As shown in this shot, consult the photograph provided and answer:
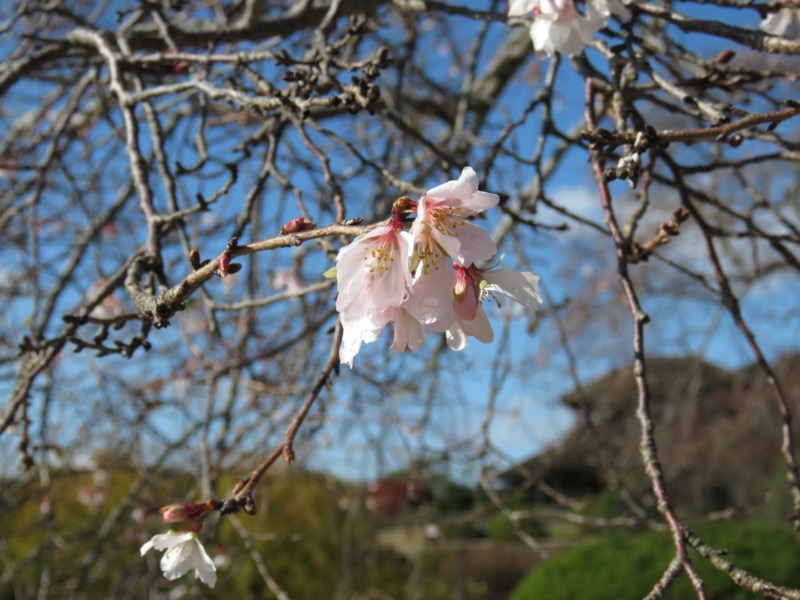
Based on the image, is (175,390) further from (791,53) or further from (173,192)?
(791,53)

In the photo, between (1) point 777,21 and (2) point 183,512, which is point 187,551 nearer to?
(2) point 183,512

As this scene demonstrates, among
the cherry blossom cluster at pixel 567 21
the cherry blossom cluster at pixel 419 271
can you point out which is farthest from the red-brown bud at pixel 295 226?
the cherry blossom cluster at pixel 567 21

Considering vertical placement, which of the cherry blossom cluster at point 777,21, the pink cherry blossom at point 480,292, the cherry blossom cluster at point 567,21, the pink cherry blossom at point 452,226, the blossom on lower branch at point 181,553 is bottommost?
the blossom on lower branch at point 181,553

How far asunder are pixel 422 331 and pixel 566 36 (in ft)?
2.47

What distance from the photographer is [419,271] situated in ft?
2.55

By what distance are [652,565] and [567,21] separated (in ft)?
14.6

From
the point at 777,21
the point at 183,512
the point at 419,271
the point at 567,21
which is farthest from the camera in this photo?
the point at 777,21

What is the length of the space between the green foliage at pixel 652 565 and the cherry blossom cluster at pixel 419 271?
369cm

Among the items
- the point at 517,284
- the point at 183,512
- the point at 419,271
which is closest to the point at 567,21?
the point at 517,284

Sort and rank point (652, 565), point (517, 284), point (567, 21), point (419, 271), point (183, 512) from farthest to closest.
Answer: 1. point (652, 565)
2. point (567, 21)
3. point (183, 512)
4. point (517, 284)
5. point (419, 271)

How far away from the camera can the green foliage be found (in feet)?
13.6

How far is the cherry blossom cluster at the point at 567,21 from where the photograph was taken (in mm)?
1277

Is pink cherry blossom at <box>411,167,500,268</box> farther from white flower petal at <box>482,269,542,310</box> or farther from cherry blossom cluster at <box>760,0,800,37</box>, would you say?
cherry blossom cluster at <box>760,0,800,37</box>

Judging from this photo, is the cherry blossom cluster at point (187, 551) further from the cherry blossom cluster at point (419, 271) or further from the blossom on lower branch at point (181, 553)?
the cherry blossom cluster at point (419, 271)
